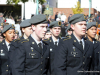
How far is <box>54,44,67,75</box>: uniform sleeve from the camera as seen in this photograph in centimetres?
511

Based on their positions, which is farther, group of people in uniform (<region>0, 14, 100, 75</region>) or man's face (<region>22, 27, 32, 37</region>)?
man's face (<region>22, 27, 32, 37</region>)

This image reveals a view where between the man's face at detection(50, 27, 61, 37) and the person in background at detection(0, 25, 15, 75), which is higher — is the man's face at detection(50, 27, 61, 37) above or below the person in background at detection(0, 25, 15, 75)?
above

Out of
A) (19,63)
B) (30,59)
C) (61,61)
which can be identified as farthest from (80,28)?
Result: (19,63)

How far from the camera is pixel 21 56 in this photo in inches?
197

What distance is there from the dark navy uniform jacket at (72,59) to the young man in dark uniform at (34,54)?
0.27m

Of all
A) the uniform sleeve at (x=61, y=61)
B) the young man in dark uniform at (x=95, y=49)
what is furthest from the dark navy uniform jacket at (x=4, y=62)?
the uniform sleeve at (x=61, y=61)

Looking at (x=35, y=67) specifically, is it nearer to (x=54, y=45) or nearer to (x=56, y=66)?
(x=56, y=66)

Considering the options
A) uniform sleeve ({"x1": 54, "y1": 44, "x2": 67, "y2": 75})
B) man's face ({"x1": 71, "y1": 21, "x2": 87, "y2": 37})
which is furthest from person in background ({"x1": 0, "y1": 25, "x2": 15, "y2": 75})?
man's face ({"x1": 71, "y1": 21, "x2": 87, "y2": 37})

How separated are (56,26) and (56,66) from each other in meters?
3.56

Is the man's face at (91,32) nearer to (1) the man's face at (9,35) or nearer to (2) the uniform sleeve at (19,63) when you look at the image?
(1) the man's face at (9,35)

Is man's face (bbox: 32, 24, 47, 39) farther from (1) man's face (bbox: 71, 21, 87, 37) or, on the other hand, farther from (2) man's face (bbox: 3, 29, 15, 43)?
(2) man's face (bbox: 3, 29, 15, 43)

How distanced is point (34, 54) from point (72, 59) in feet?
2.36

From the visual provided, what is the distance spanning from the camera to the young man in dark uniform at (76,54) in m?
5.13

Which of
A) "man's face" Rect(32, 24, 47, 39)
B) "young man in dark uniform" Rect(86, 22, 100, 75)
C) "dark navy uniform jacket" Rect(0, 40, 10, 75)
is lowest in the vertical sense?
"dark navy uniform jacket" Rect(0, 40, 10, 75)
